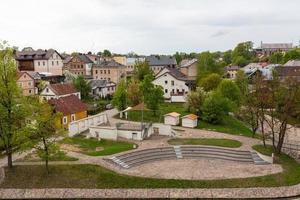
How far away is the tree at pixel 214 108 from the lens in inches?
1688

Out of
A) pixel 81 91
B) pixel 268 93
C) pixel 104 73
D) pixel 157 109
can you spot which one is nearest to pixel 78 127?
pixel 157 109

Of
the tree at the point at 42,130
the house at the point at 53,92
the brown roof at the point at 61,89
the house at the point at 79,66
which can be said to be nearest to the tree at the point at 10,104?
the tree at the point at 42,130

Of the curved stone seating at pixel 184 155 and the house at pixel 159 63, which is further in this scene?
the house at pixel 159 63

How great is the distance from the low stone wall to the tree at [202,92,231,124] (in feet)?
63.7

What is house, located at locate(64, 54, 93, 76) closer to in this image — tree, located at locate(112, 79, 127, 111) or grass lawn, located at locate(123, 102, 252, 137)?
grass lawn, located at locate(123, 102, 252, 137)

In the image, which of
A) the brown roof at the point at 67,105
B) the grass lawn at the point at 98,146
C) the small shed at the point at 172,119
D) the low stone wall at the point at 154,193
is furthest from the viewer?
the small shed at the point at 172,119

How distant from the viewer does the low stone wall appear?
76.2 ft

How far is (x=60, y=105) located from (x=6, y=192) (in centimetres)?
1796

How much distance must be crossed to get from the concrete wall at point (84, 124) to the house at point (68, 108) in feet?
9.41

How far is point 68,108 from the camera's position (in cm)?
4162

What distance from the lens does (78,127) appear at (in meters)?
37.2

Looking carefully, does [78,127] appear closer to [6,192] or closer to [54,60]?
[6,192]

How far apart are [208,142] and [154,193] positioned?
453 inches

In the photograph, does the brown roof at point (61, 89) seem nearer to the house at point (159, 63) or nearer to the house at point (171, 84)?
the house at point (171, 84)
